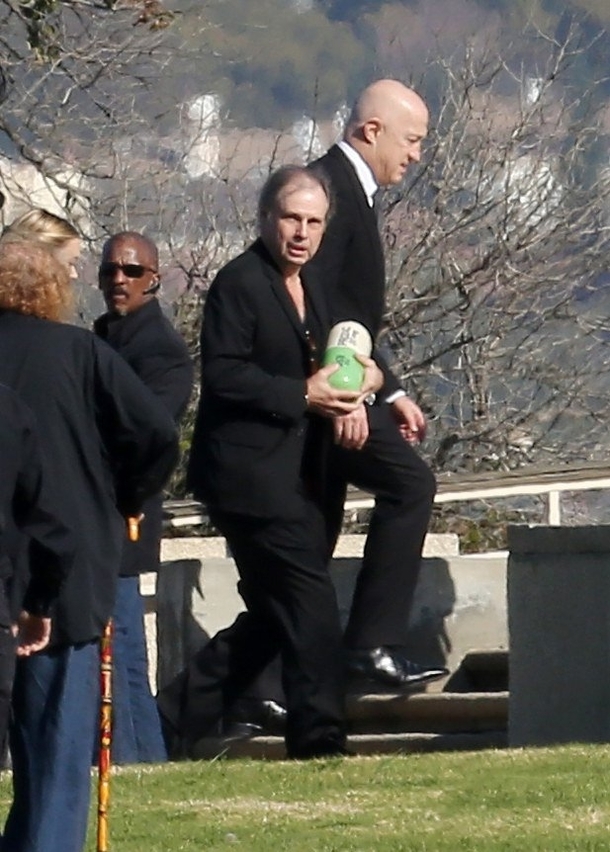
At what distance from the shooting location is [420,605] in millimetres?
9266

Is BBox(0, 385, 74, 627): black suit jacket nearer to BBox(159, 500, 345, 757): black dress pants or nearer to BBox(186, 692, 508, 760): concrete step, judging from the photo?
BBox(159, 500, 345, 757): black dress pants

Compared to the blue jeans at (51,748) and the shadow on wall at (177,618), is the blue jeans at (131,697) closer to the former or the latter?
the shadow on wall at (177,618)

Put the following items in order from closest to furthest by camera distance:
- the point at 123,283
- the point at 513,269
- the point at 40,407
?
the point at 40,407
the point at 123,283
the point at 513,269

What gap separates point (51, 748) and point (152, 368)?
260cm

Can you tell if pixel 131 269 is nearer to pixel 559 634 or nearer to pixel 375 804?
pixel 559 634

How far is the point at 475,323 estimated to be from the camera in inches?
724

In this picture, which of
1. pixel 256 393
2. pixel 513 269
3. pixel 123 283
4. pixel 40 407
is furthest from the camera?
pixel 513 269

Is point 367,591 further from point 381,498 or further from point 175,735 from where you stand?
point 175,735

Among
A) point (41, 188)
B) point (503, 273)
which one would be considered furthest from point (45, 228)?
point (503, 273)

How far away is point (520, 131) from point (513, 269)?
1.42 metres

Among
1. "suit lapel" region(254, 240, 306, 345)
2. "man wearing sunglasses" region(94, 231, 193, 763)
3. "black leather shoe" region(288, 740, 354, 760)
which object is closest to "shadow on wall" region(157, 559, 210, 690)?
"man wearing sunglasses" region(94, 231, 193, 763)

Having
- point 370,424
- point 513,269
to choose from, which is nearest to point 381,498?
point 370,424

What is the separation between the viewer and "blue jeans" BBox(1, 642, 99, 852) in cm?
545

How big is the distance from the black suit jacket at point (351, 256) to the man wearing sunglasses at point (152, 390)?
59 centimetres
